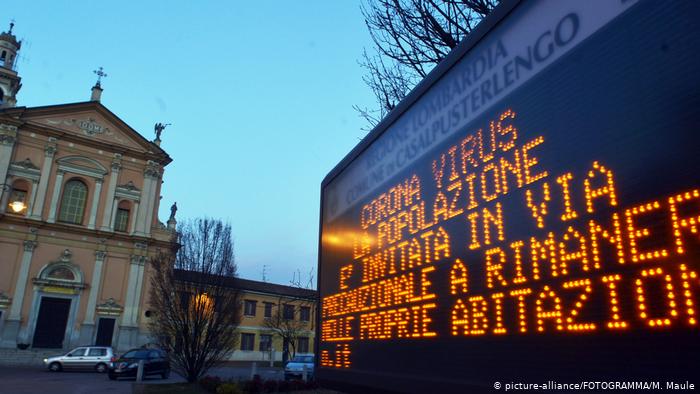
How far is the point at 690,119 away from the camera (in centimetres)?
195

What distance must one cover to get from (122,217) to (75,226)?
3141 mm

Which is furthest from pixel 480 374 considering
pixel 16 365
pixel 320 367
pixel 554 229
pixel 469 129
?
pixel 16 365

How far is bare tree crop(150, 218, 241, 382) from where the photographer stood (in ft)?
55.3

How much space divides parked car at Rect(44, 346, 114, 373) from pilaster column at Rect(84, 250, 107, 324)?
16.7 feet

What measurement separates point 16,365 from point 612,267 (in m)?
32.4

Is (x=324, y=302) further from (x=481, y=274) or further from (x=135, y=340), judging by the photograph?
(x=135, y=340)

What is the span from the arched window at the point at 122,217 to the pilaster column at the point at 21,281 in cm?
506

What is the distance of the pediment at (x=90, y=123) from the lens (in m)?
31.7

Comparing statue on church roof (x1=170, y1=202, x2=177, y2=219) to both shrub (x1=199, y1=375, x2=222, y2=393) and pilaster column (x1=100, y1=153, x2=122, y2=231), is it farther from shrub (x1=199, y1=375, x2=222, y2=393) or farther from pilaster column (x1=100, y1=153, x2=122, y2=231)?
shrub (x1=199, y1=375, x2=222, y2=393)

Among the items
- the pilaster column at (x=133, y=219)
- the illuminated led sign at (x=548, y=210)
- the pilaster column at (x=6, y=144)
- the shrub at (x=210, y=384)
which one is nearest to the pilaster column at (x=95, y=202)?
the pilaster column at (x=133, y=219)

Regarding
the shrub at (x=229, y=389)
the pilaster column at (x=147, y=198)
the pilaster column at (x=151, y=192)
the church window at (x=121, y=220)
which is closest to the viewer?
the shrub at (x=229, y=389)

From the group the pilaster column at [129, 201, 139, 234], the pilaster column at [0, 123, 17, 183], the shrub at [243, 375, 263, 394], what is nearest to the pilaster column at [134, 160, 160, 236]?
the pilaster column at [129, 201, 139, 234]

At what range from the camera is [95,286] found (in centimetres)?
3081

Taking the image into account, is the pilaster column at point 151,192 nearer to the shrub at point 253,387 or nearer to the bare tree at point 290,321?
the bare tree at point 290,321
